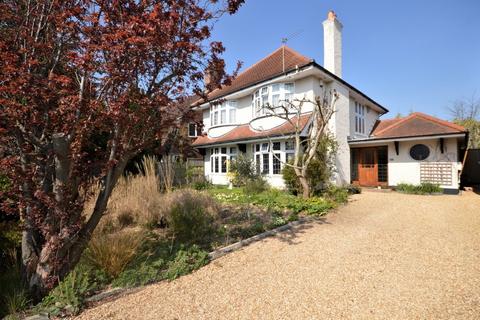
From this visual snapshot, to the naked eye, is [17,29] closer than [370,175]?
Yes

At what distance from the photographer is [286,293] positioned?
312 centimetres

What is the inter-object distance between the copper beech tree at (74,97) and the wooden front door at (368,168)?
547 inches

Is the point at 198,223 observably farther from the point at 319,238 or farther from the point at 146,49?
the point at 146,49

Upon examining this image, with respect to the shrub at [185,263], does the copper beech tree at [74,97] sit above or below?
above

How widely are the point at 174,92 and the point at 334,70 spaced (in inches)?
531

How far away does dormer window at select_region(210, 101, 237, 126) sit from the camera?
1747cm

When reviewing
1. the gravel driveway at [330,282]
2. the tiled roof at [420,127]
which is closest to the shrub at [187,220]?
the gravel driveway at [330,282]

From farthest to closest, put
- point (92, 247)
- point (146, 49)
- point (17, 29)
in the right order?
point (92, 247) < point (17, 29) < point (146, 49)

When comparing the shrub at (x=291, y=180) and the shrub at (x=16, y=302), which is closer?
the shrub at (x=16, y=302)

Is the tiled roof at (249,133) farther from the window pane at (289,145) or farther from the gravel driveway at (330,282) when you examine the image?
the gravel driveway at (330,282)

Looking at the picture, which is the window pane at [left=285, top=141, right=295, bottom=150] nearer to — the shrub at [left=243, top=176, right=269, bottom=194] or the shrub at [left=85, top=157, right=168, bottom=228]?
the shrub at [left=243, top=176, right=269, bottom=194]

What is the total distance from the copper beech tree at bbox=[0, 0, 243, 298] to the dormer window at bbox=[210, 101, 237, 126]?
1385cm

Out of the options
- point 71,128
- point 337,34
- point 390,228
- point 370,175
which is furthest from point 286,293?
point 337,34

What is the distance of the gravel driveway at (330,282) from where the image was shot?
2.77 m
